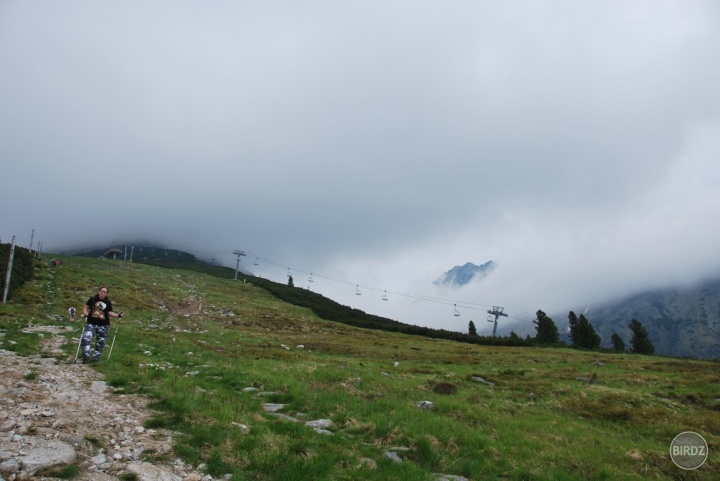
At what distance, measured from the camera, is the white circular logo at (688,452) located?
10.2 metres

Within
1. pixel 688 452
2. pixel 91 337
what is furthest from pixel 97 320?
pixel 688 452

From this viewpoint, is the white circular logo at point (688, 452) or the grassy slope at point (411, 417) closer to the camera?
the grassy slope at point (411, 417)

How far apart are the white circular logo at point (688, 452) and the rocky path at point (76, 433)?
1187 centimetres

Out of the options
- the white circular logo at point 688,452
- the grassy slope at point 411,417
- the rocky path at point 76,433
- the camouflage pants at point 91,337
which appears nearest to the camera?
the rocky path at point 76,433

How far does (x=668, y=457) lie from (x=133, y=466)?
13.2 m

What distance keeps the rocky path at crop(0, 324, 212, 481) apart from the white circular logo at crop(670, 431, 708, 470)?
11.9 metres

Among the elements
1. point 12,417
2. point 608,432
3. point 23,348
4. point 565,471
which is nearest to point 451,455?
point 565,471

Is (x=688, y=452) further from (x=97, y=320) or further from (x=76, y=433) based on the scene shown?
(x=97, y=320)

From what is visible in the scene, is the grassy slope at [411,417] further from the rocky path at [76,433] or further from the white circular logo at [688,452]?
the rocky path at [76,433]

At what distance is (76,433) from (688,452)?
15.1 metres

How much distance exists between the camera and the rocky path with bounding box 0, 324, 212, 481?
5.85m

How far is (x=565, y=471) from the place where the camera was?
9.33 m

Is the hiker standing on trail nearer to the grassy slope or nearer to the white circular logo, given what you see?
the grassy slope

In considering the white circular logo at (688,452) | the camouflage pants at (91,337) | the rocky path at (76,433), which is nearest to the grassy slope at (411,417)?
the white circular logo at (688,452)
